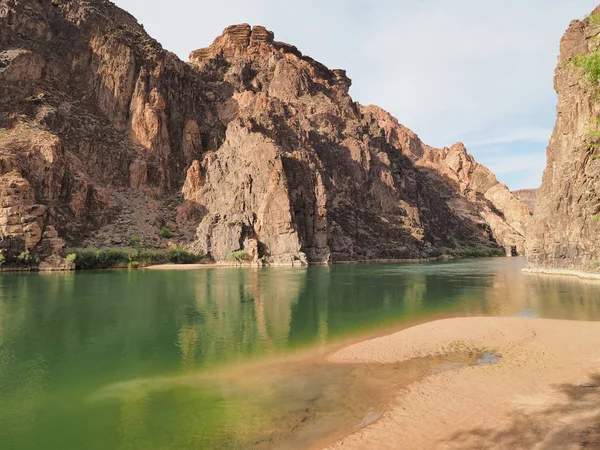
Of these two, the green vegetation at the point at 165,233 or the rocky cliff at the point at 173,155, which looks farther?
the green vegetation at the point at 165,233

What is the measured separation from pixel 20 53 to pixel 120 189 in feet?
151

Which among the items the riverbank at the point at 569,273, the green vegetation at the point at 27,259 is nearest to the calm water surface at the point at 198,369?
the riverbank at the point at 569,273

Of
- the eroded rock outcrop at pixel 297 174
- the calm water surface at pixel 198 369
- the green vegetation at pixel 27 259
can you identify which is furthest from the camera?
the eroded rock outcrop at pixel 297 174

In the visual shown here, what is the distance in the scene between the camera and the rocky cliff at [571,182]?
5925 centimetres

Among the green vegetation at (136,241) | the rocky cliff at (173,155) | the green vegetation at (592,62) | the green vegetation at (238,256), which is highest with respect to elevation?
the rocky cliff at (173,155)

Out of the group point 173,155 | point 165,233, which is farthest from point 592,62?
point 173,155

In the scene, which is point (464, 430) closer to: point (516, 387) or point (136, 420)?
point (516, 387)

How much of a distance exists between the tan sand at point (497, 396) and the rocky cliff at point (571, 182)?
4640 centimetres

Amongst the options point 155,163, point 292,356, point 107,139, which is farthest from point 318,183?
point 292,356

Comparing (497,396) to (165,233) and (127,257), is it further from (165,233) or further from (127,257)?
(165,233)

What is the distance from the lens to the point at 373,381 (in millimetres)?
15117

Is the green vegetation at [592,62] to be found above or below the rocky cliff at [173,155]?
below

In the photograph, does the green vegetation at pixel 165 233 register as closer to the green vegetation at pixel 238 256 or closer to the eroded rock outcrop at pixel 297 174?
the eroded rock outcrop at pixel 297 174

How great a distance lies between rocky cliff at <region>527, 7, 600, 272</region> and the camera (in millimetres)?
59250
